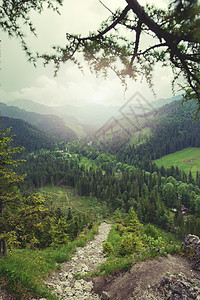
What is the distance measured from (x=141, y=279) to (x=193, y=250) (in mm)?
3684

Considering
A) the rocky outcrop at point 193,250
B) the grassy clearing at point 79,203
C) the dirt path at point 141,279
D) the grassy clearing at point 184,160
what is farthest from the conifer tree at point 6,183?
the grassy clearing at point 184,160

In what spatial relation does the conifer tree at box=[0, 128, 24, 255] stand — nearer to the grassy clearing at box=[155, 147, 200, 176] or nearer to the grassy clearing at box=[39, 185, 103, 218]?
the grassy clearing at box=[39, 185, 103, 218]

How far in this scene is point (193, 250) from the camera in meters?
7.98

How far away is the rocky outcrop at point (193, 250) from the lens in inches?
282

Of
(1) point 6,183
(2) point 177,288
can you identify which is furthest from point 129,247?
(1) point 6,183

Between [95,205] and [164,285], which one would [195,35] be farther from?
[95,205]

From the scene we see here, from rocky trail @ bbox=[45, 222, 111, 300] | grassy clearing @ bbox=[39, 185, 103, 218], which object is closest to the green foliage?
rocky trail @ bbox=[45, 222, 111, 300]

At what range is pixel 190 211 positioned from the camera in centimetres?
8212

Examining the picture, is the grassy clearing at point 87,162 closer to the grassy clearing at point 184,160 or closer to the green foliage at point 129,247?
the grassy clearing at point 184,160

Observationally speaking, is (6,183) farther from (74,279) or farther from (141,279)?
(141,279)

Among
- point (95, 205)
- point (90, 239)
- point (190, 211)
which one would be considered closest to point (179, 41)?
point (90, 239)

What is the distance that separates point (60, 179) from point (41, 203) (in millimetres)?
105148

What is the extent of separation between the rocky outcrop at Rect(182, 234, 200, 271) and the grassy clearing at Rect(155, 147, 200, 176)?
144997 mm

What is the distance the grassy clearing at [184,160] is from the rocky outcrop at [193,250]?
144997 millimetres
